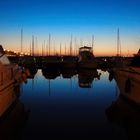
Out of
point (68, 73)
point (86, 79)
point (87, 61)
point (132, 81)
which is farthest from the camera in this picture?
point (87, 61)

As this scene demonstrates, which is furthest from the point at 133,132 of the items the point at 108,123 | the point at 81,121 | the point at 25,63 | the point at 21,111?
the point at 25,63

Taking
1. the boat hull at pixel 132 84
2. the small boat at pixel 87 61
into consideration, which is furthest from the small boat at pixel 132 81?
the small boat at pixel 87 61

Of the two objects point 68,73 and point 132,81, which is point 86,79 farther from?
point 132,81

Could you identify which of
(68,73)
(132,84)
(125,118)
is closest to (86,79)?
(68,73)

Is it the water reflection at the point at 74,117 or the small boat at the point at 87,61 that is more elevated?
the small boat at the point at 87,61

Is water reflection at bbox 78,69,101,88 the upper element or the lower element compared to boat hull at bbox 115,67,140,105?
lower

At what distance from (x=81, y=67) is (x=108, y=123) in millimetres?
35993

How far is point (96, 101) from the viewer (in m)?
17.6

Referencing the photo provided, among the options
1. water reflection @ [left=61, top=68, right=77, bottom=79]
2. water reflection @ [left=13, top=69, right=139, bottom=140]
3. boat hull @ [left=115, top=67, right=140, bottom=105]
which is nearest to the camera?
water reflection @ [left=13, top=69, right=139, bottom=140]

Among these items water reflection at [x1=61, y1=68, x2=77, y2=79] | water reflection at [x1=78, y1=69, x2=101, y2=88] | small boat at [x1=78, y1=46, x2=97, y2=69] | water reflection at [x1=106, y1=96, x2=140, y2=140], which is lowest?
water reflection at [x1=61, y1=68, x2=77, y2=79]

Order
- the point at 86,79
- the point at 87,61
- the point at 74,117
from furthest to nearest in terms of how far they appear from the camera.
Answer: the point at 87,61 → the point at 86,79 → the point at 74,117

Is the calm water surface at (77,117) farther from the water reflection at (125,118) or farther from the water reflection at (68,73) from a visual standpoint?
the water reflection at (68,73)

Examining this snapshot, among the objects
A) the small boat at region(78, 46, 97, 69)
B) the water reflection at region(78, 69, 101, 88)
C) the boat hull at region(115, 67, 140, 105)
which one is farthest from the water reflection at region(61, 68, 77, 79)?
the boat hull at region(115, 67, 140, 105)

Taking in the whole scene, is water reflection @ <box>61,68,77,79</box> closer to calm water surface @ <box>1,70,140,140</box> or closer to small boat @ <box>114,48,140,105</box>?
calm water surface @ <box>1,70,140,140</box>
